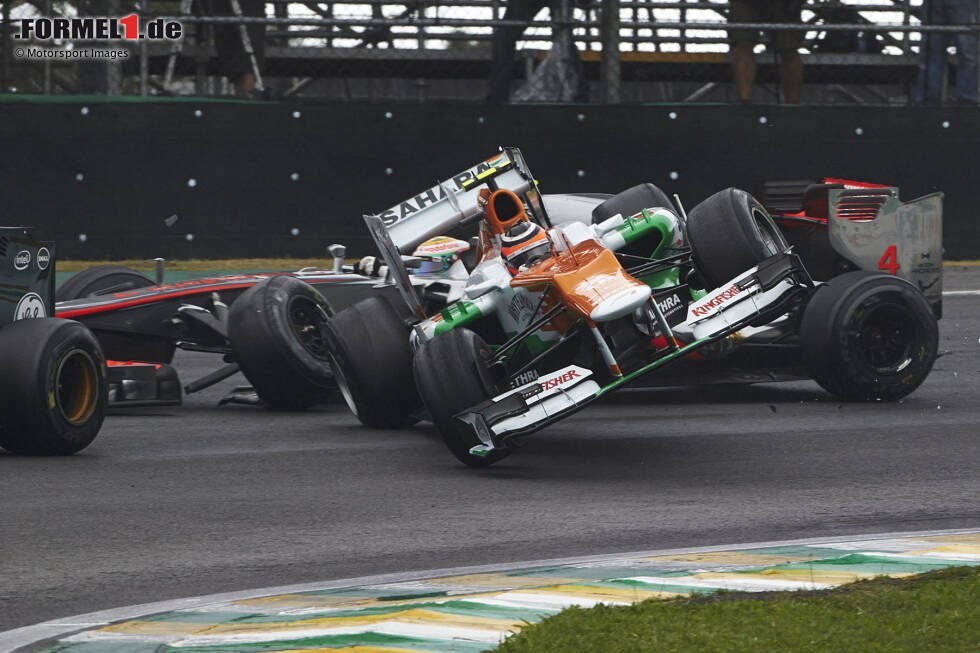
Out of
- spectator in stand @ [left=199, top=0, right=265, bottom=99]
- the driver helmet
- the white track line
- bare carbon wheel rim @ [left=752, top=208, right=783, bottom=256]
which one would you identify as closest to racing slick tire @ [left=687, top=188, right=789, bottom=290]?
bare carbon wheel rim @ [left=752, top=208, right=783, bottom=256]

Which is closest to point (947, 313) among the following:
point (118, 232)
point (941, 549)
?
point (118, 232)

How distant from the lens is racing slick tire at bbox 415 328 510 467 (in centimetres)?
654

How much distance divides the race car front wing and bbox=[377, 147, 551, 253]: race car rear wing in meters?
1.33

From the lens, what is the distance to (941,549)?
191 inches

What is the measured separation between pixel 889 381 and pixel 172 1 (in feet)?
28.5

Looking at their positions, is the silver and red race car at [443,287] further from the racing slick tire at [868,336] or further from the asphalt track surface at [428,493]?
the asphalt track surface at [428,493]

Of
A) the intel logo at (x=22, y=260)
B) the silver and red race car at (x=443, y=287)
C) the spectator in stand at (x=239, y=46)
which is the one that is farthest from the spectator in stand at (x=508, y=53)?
the intel logo at (x=22, y=260)

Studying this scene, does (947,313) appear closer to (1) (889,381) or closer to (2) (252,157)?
(1) (889,381)

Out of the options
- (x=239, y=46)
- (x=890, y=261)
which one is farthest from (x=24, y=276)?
(x=239, y=46)

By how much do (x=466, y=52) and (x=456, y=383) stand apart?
7550 mm

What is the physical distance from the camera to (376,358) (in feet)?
25.6

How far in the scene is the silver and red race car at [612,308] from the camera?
21.6ft

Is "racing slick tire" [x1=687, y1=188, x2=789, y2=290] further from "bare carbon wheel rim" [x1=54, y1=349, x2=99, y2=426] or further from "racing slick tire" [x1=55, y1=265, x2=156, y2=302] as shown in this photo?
"racing slick tire" [x1=55, y1=265, x2=156, y2=302]

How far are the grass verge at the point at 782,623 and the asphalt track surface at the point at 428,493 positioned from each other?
3.60 feet
